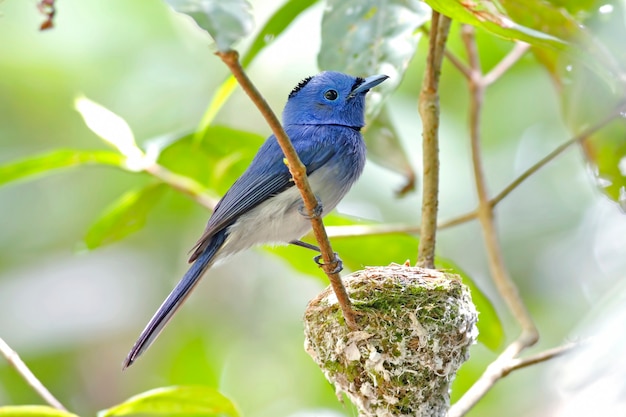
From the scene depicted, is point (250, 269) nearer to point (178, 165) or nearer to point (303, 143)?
point (178, 165)

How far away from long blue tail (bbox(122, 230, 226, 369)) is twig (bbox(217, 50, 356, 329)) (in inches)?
27.8

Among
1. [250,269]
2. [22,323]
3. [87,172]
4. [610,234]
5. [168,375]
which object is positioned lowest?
[610,234]

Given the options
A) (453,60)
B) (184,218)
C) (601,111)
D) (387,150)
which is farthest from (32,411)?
(184,218)

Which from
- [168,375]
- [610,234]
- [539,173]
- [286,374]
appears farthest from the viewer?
[539,173]

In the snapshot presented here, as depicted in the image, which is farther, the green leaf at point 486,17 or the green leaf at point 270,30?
the green leaf at point 270,30

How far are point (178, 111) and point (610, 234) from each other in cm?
340

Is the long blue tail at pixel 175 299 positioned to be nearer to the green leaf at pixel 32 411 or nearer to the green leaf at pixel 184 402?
the green leaf at pixel 184 402

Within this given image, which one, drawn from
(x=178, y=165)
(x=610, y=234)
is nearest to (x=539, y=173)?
(x=610, y=234)

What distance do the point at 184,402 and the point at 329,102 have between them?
1524 mm

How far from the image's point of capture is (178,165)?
13.9 feet

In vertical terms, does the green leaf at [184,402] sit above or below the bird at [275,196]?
below

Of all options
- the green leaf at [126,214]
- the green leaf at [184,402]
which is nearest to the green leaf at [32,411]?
the green leaf at [184,402]

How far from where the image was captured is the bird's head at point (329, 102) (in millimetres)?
3855

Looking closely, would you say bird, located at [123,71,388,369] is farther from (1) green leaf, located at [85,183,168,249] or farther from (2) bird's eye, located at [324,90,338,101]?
(1) green leaf, located at [85,183,168,249]
